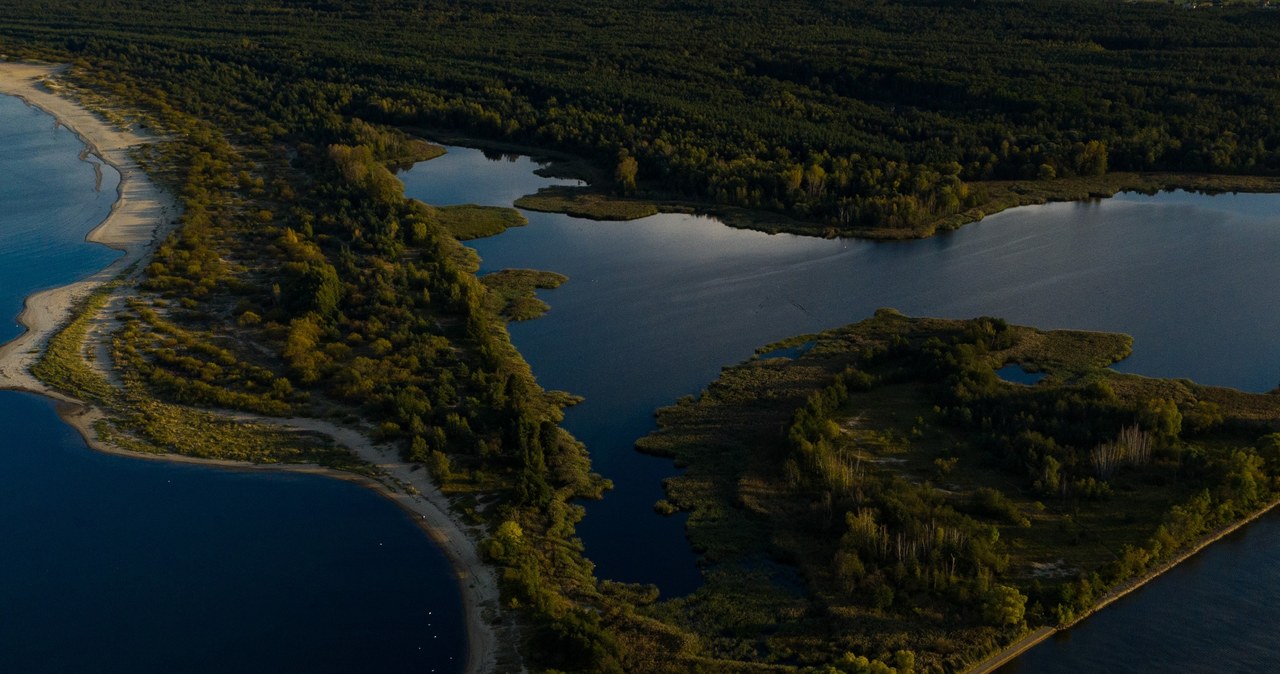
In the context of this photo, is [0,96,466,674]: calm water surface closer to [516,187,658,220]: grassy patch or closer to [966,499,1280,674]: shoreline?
[966,499,1280,674]: shoreline

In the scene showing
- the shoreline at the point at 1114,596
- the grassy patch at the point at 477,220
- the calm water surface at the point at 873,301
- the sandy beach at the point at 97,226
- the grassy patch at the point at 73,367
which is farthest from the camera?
the grassy patch at the point at 477,220

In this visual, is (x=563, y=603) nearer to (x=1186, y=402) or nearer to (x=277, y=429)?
(x=277, y=429)

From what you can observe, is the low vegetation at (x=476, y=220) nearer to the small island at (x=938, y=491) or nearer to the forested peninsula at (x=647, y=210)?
the forested peninsula at (x=647, y=210)

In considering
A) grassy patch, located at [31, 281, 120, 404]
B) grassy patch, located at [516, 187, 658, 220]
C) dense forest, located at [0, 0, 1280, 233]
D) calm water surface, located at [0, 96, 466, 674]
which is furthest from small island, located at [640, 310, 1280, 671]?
grassy patch, located at [516, 187, 658, 220]

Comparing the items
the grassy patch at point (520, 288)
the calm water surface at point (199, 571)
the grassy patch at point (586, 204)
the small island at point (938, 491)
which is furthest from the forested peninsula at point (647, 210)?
the calm water surface at point (199, 571)

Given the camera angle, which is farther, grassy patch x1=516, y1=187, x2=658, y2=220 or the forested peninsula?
grassy patch x1=516, y1=187, x2=658, y2=220

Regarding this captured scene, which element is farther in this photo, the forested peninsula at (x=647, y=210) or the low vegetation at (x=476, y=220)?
the low vegetation at (x=476, y=220)

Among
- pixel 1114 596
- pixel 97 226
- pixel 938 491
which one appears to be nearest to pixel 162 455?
pixel 938 491

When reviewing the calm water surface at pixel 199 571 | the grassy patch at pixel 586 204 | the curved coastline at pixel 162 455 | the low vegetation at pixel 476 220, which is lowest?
the calm water surface at pixel 199 571
